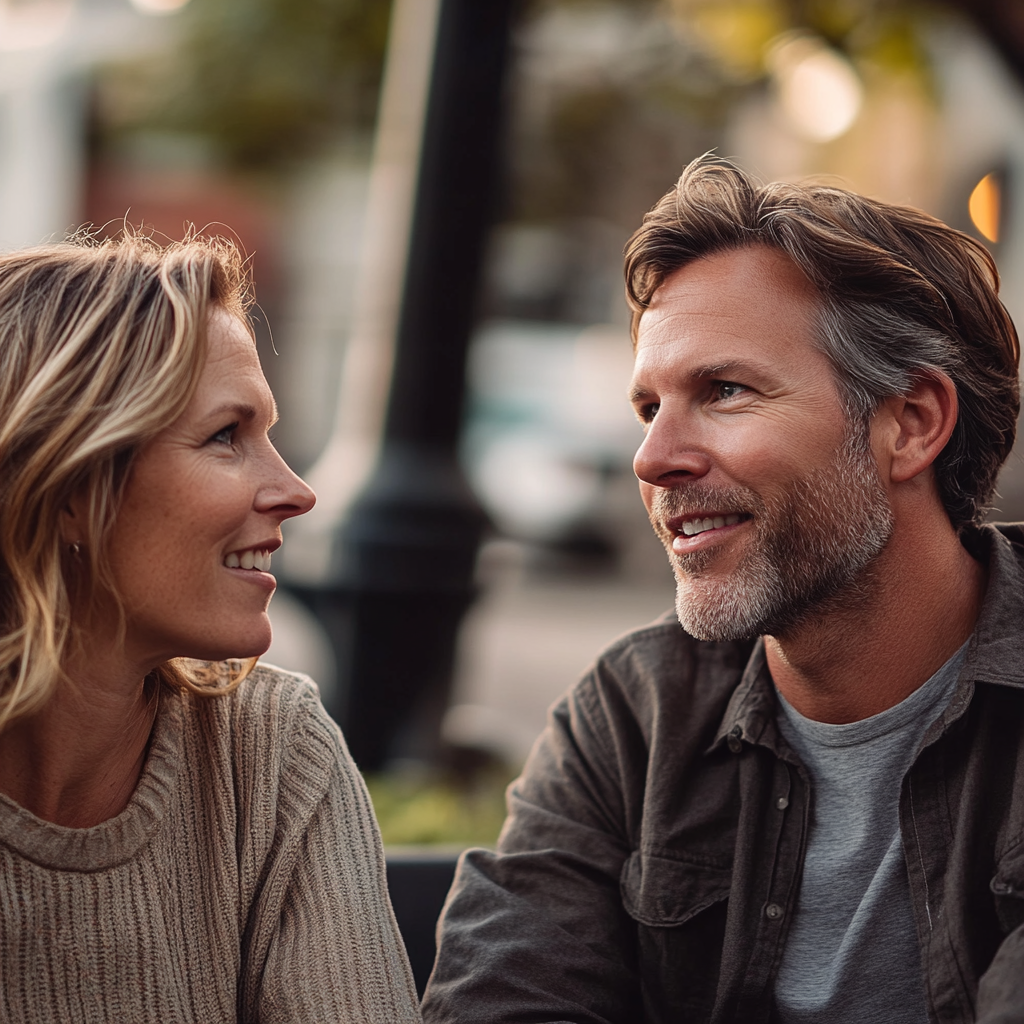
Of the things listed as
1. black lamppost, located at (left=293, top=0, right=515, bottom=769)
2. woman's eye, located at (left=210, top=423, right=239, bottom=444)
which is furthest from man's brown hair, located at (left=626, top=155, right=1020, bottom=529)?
black lamppost, located at (left=293, top=0, right=515, bottom=769)

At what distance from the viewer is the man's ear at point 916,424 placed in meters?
2.53

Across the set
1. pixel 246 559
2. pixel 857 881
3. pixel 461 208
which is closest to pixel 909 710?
pixel 857 881

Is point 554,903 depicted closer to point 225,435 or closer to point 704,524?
point 704,524

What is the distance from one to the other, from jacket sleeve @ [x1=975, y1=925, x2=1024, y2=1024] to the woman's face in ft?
3.99

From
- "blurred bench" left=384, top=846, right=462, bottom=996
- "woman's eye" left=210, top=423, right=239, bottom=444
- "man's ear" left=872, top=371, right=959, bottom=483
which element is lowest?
"blurred bench" left=384, top=846, right=462, bottom=996

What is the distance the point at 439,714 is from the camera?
4.82 meters

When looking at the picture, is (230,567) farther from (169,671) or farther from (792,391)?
(792,391)

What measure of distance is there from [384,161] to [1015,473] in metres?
9.21

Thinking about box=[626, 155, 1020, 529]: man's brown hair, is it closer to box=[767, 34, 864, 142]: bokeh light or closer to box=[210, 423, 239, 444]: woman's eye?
box=[210, 423, 239, 444]: woman's eye

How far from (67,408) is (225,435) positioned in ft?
0.84

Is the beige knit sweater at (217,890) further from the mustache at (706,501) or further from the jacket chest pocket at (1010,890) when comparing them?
the jacket chest pocket at (1010,890)

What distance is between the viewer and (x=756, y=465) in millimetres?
2410

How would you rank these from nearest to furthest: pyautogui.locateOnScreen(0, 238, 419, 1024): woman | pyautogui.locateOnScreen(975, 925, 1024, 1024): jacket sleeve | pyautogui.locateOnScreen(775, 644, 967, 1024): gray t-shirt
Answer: pyautogui.locateOnScreen(975, 925, 1024, 1024): jacket sleeve, pyautogui.locateOnScreen(0, 238, 419, 1024): woman, pyautogui.locateOnScreen(775, 644, 967, 1024): gray t-shirt

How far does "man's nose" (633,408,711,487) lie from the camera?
2438mm
